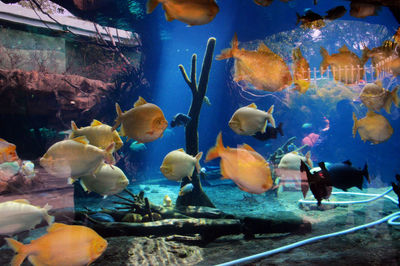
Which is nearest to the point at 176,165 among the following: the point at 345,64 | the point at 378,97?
the point at 345,64

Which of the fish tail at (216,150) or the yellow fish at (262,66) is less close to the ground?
the yellow fish at (262,66)

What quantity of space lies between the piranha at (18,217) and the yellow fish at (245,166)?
156 centimetres

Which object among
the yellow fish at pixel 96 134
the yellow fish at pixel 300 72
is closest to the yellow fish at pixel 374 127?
the yellow fish at pixel 300 72

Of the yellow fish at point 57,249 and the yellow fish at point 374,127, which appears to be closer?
the yellow fish at point 57,249

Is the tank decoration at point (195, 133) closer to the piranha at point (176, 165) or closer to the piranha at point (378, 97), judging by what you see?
the piranha at point (176, 165)

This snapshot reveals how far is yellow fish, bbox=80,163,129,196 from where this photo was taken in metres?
2.18

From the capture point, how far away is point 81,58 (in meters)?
7.45

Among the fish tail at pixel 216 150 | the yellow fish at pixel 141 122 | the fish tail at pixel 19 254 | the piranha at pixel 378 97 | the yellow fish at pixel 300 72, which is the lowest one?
the fish tail at pixel 19 254

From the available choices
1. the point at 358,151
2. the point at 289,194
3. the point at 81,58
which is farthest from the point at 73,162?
the point at 358,151

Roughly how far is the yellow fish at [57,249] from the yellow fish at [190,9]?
1.60 meters

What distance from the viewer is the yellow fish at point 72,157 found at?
5.74ft

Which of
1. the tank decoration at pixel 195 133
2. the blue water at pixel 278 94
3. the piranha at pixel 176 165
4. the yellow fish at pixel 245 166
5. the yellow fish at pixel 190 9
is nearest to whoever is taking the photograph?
the yellow fish at pixel 190 9

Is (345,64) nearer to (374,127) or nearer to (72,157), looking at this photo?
(374,127)

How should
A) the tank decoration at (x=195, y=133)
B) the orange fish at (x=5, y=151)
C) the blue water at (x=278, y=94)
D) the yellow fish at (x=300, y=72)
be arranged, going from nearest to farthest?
the orange fish at (x=5, y=151)
the yellow fish at (x=300, y=72)
the tank decoration at (x=195, y=133)
the blue water at (x=278, y=94)
